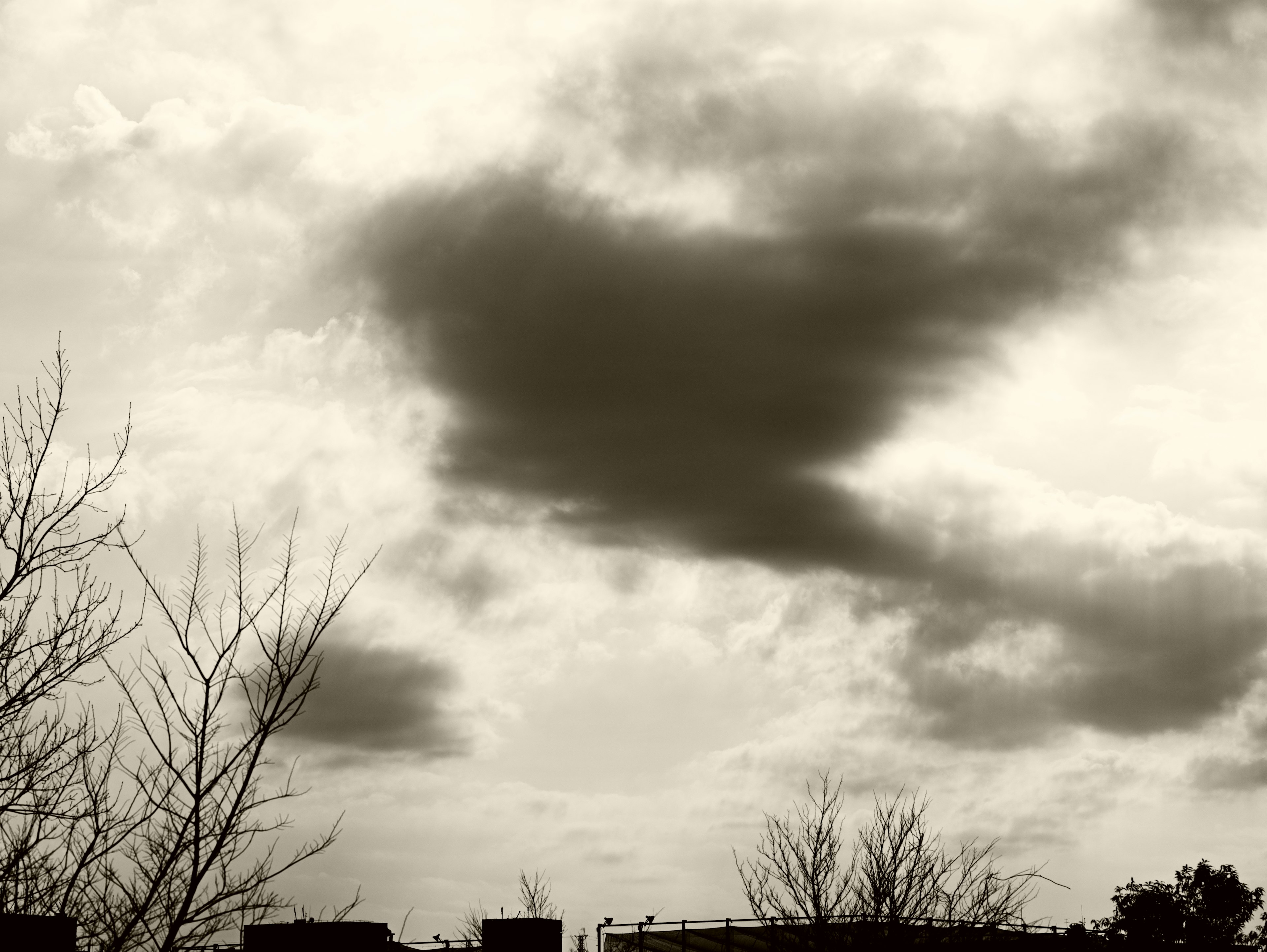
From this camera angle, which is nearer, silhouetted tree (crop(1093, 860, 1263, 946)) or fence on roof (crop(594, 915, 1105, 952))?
fence on roof (crop(594, 915, 1105, 952))

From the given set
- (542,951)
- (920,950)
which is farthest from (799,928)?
(542,951)

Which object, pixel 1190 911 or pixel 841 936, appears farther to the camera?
pixel 1190 911

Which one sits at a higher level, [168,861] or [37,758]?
[37,758]

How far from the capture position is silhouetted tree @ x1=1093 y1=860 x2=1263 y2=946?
176ft

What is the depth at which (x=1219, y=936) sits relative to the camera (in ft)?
177

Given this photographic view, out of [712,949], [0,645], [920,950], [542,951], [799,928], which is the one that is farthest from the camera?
[712,949]

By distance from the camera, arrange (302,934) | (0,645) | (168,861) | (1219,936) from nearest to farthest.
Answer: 1. (168,861)
2. (0,645)
3. (302,934)
4. (1219,936)

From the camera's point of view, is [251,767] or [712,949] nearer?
[251,767]

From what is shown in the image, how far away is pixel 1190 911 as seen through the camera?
55656 millimetres

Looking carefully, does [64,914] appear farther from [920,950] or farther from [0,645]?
[920,950]

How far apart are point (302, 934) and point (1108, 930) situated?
50562mm

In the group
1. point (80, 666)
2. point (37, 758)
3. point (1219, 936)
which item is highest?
point (80, 666)

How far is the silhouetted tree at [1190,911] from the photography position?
53781 mm

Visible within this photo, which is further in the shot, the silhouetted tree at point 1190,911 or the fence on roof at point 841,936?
the silhouetted tree at point 1190,911
